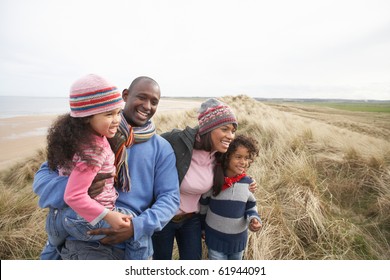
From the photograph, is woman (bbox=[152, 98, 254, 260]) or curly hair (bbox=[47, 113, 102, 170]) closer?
curly hair (bbox=[47, 113, 102, 170])

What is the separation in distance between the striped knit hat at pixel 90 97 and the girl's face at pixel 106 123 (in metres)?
0.03

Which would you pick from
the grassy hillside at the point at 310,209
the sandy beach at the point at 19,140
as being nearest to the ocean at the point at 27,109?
the sandy beach at the point at 19,140

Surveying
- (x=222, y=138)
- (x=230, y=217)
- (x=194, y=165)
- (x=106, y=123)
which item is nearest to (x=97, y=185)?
(x=106, y=123)

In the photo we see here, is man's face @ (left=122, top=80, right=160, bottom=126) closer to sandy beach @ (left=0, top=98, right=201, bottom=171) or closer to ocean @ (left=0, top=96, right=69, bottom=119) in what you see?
sandy beach @ (left=0, top=98, right=201, bottom=171)

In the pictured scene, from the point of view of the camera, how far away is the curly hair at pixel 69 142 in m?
1.35

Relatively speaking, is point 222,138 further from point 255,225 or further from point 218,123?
point 255,225

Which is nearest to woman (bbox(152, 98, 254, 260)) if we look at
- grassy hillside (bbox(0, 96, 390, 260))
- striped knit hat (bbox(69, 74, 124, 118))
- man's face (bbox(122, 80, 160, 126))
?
man's face (bbox(122, 80, 160, 126))

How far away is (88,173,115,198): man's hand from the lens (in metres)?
1.41

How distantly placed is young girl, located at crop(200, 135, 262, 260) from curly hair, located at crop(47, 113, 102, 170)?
0.98 meters

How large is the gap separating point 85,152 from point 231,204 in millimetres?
1135

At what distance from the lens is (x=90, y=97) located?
137 cm

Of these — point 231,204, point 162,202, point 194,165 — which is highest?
point 194,165

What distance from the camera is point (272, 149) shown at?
5199 millimetres
